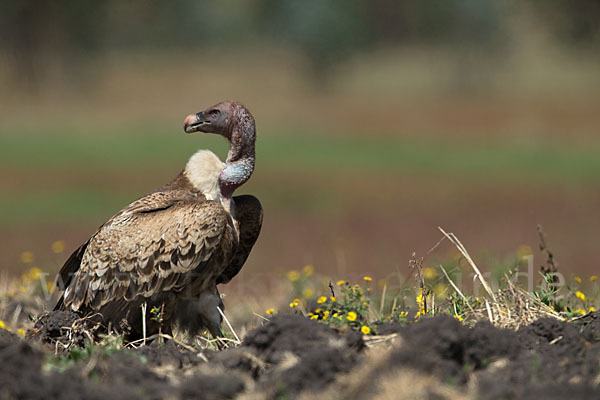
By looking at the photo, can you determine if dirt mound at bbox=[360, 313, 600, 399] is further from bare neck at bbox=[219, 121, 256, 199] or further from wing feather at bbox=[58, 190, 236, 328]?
bare neck at bbox=[219, 121, 256, 199]

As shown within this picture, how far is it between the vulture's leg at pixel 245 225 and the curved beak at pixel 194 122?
590 millimetres

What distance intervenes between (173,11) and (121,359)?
217 feet

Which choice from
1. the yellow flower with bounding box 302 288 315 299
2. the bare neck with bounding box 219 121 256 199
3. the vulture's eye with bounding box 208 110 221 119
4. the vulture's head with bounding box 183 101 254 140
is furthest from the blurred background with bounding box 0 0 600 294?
the vulture's eye with bounding box 208 110 221 119

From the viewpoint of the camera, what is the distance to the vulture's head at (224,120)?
260 inches

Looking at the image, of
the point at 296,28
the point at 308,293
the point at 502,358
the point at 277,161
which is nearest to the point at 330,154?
the point at 277,161

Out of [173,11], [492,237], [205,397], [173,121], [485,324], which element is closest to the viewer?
[205,397]

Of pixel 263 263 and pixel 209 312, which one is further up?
pixel 209 312

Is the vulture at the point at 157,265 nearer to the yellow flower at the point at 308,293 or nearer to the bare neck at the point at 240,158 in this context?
the bare neck at the point at 240,158

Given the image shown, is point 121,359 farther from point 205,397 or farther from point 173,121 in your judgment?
point 173,121

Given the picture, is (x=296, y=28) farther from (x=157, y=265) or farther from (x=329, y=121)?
(x=157, y=265)

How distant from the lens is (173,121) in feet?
114

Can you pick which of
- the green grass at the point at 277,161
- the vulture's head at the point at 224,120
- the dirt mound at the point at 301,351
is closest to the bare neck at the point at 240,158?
the vulture's head at the point at 224,120

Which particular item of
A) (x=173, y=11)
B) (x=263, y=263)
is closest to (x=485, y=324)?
(x=263, y=263)

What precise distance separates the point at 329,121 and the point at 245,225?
27797 millimetres
